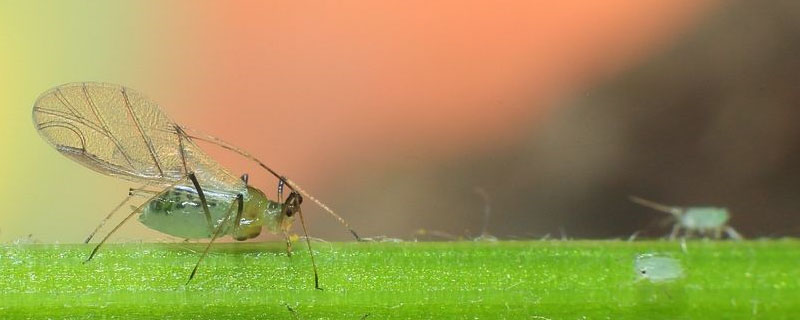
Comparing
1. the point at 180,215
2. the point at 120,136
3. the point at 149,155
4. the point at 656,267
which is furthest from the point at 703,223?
the point at 120,136

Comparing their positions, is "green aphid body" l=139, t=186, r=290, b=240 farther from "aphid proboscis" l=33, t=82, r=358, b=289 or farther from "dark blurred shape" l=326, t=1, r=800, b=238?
"dark blurred shape" l=326, t=1, r=800, b=238

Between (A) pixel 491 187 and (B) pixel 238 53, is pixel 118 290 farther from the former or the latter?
(B) pixel 238 53

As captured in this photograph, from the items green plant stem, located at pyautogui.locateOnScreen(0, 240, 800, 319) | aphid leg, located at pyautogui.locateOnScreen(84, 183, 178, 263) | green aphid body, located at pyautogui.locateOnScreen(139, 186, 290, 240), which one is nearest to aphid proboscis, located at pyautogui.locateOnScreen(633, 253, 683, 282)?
green plant stem, located at pyautogui.locateOnScreen(0, 240, 800, 319)

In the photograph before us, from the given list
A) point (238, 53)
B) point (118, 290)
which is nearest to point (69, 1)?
point (238, 53)

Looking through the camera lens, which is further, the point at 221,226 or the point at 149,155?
the point at 149,155

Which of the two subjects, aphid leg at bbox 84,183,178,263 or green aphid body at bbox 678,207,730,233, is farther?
green aphid body at bbox 678,207,730,233

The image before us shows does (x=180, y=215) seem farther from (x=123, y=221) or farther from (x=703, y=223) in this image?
(x=703, y=223)

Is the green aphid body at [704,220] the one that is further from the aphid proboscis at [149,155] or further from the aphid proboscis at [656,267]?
the aphid proboscis at [149,155]
